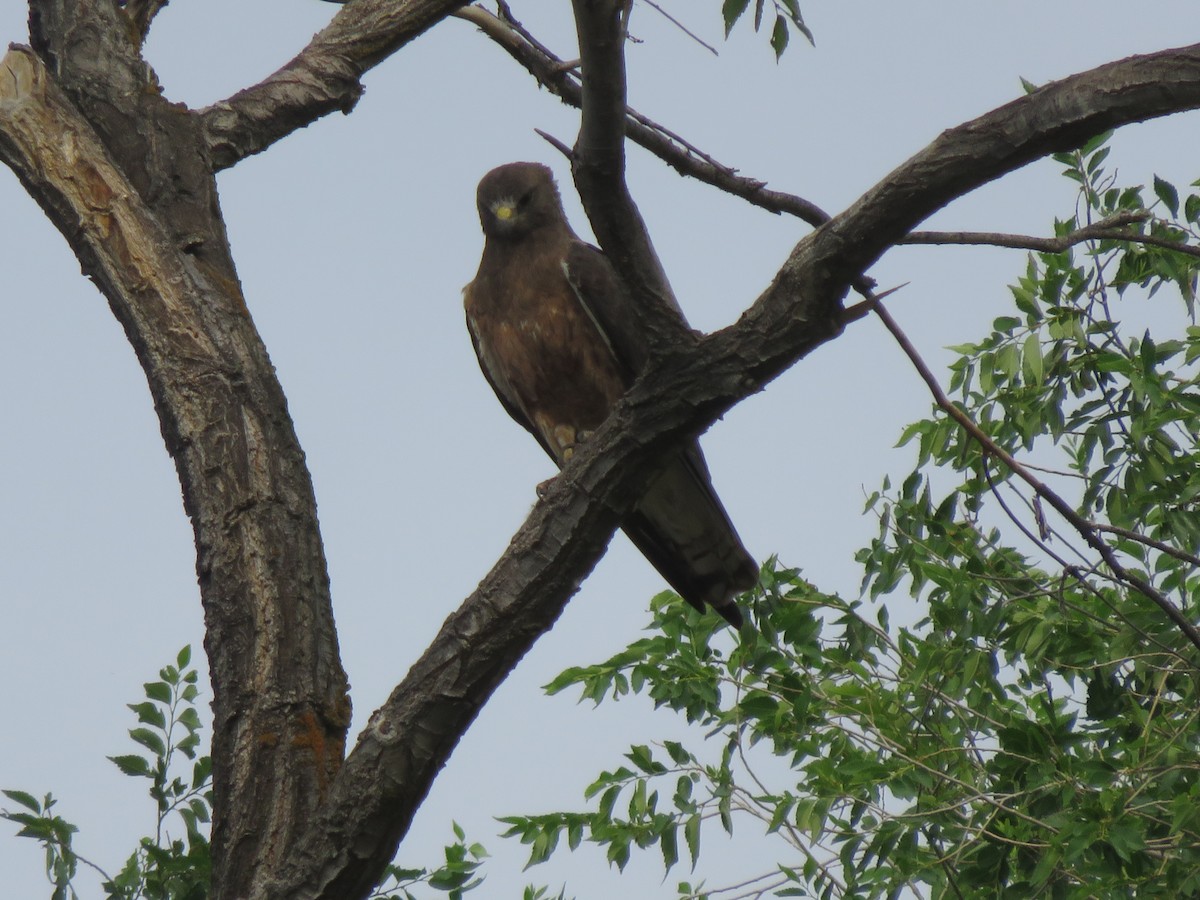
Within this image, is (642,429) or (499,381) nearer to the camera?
(642,429)

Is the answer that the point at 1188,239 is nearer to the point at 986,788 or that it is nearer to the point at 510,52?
the point at 986,788

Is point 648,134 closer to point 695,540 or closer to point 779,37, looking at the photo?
point 779,37

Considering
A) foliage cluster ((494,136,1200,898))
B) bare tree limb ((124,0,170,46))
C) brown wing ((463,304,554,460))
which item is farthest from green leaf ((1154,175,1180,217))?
bare tree limb ((124,0,170,46))

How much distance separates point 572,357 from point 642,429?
5.99ft

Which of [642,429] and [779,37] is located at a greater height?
[779,37]

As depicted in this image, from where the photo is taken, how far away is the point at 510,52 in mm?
4309

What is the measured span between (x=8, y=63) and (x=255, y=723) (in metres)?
1.97

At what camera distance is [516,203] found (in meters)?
4.84

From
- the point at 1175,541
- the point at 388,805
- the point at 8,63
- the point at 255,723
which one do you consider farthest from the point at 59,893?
the point at 1175,541

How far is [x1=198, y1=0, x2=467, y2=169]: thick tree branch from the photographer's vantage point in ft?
12.4

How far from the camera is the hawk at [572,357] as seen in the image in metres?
4.22

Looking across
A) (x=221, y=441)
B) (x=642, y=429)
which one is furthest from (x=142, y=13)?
(x=642, y=429)

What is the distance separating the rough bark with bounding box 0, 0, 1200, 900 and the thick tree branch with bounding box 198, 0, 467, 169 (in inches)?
11.5

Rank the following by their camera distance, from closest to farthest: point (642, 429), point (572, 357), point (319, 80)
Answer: point (642, 429), point (319, 80), point (572, 357)
